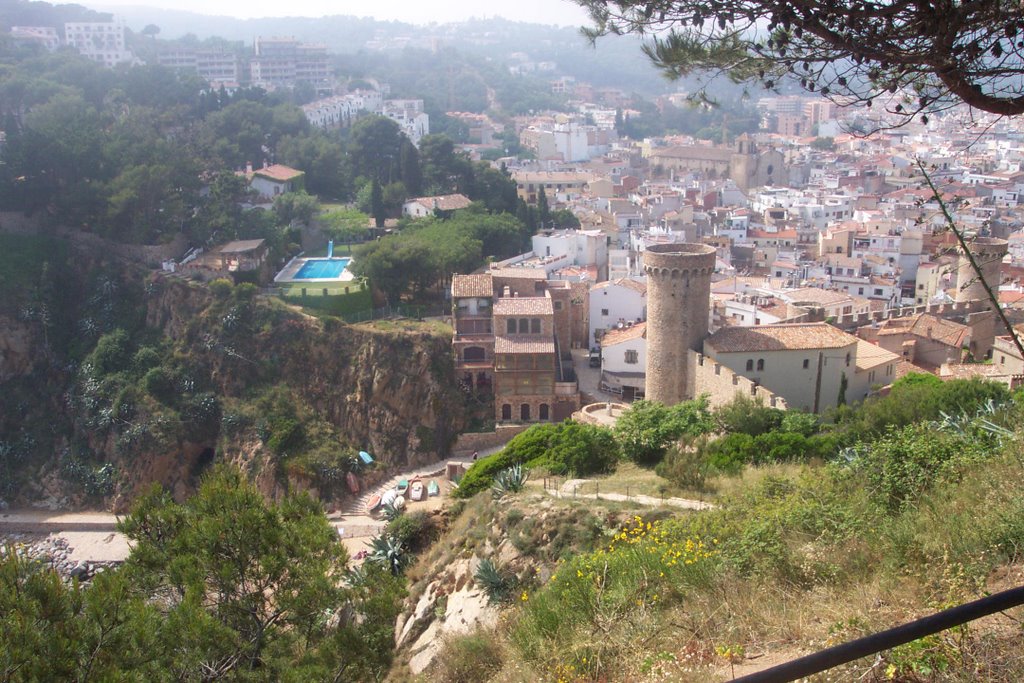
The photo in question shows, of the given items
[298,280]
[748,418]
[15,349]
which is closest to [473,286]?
[298,280]

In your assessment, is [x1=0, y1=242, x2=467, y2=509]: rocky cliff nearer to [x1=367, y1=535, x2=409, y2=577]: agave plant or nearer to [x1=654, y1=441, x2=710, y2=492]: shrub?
[x1=367, y1=535, x2=409, y2=577]: agave plant

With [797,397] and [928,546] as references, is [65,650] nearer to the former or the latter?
[928,546]

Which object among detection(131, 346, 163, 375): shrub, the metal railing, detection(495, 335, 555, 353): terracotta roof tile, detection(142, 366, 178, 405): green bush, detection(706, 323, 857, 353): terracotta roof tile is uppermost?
the metal railing

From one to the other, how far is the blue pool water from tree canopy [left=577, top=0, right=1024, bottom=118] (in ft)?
82.7

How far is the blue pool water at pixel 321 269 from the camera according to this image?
3256 centimetres

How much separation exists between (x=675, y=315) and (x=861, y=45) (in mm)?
13933

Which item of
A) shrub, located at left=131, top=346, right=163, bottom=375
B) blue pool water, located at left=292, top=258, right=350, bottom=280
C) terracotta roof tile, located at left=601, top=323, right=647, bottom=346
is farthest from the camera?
blue pool water, located at left=292, top=258, right=350, bottom=280

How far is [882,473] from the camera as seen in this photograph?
346 inches

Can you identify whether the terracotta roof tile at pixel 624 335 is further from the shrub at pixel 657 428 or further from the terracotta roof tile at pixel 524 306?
the shrub at pixel 657 428

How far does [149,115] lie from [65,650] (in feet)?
139

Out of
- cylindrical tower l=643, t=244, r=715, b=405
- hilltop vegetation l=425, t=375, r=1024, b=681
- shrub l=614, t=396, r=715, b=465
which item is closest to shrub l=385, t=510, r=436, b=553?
shrub l=614, t=396, r=715, b=465

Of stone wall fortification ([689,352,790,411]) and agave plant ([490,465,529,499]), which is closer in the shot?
agave plant ([490,465,529,499])

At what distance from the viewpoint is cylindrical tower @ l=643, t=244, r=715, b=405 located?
20.4m

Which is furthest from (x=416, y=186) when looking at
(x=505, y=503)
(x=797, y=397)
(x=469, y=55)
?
(x=469, y=55)
